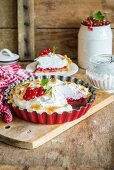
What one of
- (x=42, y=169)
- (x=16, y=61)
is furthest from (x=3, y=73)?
(x=42, y=169)

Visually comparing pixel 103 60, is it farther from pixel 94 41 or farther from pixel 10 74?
pixel 10 74

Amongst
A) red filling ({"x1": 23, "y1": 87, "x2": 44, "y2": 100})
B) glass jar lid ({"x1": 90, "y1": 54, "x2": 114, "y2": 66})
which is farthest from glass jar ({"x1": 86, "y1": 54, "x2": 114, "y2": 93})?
red filling ({"x1": 23, "y1": 87, "x2": 44, "y2": 100})

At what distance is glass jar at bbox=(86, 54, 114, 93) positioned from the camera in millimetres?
1221

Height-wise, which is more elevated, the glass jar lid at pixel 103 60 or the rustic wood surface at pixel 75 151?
the glass jar lid at pixel 103 60

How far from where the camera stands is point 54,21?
149 centimetres

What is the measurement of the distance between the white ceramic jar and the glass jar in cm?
16

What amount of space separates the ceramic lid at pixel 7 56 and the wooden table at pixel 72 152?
0.44m

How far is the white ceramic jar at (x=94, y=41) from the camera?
139cm

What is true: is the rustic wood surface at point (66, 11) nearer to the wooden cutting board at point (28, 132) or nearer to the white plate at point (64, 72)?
the white plate at point (64, 72)

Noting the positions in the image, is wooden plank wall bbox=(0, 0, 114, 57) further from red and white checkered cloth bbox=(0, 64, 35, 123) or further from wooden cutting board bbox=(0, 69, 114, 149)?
wooden cutting board bbox=(0, 69, 114, 149)

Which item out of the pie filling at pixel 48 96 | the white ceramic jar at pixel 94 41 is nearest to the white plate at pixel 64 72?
the white ceramic jar at pixel 94 41

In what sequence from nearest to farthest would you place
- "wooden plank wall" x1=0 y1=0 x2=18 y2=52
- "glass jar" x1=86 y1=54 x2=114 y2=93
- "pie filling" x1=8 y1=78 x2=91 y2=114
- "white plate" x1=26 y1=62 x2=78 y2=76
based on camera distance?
"pie filling" x1=8 y1=78 x2=91 y2=114 < "glass jar" x1=86 y1=54 x2=114 y2=93 < "white plate" x1=26 y1=62 x2=78 y2=76 < "wooden plank wall" x1=0 y1=0 x2=18 y2=52

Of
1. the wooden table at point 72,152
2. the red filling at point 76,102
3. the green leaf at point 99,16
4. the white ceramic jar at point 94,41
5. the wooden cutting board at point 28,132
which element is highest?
the green leaf at point 99,16

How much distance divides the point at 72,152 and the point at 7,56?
1.92 feet
